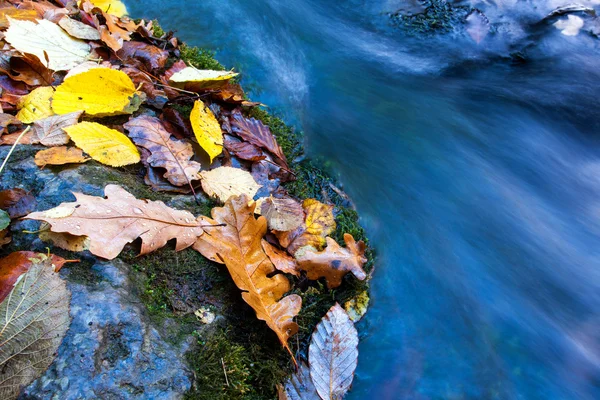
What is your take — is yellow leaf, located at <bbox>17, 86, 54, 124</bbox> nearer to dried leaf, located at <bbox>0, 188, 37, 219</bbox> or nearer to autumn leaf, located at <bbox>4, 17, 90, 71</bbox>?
autumn leaf, located at <bbox>4, 17, 90, 71</bbox>

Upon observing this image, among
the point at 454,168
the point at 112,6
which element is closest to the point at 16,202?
the point at 112,6

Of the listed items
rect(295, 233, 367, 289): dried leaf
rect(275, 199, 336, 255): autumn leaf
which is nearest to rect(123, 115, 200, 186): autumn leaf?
rect(275, 199, 336, 255): autumn leaf

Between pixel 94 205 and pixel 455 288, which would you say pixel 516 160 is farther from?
pixel 94 205

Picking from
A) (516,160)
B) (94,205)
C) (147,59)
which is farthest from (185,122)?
(516,160)

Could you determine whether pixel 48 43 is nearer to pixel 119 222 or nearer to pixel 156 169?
pixel 156 169

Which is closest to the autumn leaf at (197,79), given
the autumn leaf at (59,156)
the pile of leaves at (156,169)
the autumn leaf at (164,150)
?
the pile of leaves at (156,169)

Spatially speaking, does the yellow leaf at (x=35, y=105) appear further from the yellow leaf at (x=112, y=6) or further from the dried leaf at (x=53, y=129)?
the yellow leaf at (x=112, y=6)
